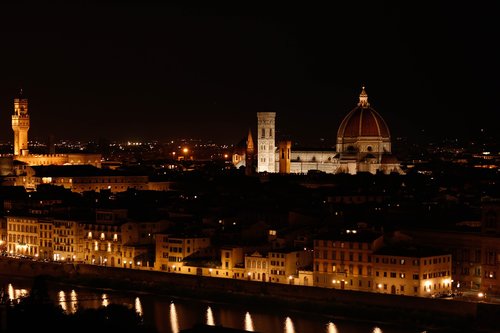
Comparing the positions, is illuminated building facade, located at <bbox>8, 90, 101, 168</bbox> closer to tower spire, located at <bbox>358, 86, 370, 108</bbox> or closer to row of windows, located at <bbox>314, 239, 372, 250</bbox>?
tower spire, located at <bbox>358, 86, 370, 108</bbox>

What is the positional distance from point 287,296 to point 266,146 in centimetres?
4089

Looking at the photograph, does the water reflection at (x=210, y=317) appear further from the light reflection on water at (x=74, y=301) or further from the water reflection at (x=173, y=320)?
the light reflection on water at (x=74, y=301)

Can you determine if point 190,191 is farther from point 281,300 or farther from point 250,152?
point 281,300

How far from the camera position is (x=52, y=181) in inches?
2191

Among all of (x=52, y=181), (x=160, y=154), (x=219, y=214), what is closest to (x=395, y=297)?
(x=219, y=214)

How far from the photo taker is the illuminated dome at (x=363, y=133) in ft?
219

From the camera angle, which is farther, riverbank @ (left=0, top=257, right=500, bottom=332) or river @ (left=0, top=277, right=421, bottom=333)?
river @ (left=0, top=277, right=421, bottom=333)

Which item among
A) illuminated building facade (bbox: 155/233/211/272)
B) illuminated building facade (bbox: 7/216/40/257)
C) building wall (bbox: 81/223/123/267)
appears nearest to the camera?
illuminated building facade (bbox: 155/233/211/272)

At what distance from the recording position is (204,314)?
29.2 m

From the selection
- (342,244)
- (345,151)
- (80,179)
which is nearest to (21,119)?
(80,179)

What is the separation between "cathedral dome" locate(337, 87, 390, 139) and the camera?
67062mm

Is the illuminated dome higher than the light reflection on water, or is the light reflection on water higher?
the illuminated dome

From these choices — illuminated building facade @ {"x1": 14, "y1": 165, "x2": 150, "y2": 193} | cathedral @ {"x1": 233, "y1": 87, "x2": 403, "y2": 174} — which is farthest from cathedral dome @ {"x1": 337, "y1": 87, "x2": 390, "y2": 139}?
illuminated building facade @ {"x1": 14, "y1": 165, "x2": 150, "y2": 193}

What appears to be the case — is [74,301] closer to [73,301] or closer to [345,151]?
[73,301]
